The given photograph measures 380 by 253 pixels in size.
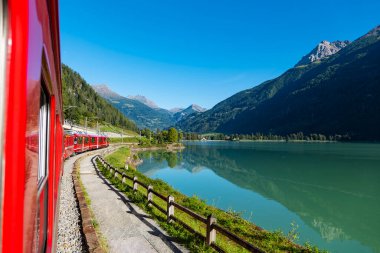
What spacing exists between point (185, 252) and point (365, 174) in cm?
4481

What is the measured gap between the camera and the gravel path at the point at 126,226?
28.6 ft

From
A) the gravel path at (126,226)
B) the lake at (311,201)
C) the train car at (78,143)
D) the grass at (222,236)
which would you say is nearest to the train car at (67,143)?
the train car at (78,143)

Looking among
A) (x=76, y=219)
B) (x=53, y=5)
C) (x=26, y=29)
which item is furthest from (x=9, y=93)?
(x=76, y=219)

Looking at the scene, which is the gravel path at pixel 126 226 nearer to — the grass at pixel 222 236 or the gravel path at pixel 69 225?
the grass at pixel 222 236

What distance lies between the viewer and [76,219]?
36.4 ft

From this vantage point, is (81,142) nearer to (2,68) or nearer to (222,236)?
(222,236)

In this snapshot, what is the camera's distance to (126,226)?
34.4 feet

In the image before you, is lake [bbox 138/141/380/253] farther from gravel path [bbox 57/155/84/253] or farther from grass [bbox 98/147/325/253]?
gravel path [bbox 57/155/84/253]

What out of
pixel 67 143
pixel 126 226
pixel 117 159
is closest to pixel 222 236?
pixel 126 226

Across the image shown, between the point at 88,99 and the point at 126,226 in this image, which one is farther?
the point at 88,99

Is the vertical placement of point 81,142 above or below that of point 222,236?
above

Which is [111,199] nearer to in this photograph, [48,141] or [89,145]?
[48,141]

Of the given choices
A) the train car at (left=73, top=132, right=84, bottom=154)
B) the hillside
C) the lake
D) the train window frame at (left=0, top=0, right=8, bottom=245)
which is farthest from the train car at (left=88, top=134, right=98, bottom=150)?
the hillside

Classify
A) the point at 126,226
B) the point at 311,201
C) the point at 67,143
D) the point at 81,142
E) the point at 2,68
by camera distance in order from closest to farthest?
the point at 2,68 < the point at 126,226 < the point at 311,201 < the point at 67,143 < the point at 81,142
